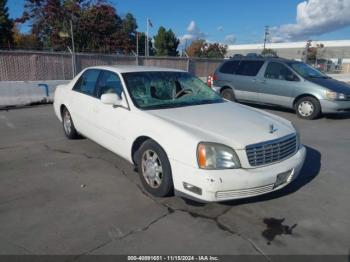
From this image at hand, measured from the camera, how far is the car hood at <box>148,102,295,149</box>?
3127 mm

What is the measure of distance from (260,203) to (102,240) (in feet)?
6.07

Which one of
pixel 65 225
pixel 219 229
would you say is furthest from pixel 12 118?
pixel 219 229

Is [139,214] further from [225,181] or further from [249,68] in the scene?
[249,68]

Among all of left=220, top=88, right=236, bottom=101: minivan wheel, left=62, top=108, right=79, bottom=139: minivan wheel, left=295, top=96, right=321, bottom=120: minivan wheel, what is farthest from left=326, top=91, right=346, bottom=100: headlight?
left=62, top=108, right=79, bottom=139: minivan wheel

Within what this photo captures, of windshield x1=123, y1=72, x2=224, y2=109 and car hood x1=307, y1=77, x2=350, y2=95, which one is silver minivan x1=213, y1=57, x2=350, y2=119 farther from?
windshield x1=123, y1=72, x2=224, y2=109

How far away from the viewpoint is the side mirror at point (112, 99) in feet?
12.8

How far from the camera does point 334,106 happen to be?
8141mm

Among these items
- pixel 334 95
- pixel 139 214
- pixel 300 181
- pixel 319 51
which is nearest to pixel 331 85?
pixel 334 95

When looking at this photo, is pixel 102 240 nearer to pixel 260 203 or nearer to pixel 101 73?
pixel 260 203

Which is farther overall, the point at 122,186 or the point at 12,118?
the point at 12,118

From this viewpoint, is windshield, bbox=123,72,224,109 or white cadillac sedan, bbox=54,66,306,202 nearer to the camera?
white cadillac sedan, bbox=54,66,306,202

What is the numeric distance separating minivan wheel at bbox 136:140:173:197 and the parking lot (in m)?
0.16

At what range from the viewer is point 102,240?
277cm

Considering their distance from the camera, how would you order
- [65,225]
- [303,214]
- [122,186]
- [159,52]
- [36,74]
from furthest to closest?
[159,52] < [36,74] < [122,186] < [303,214] < [65,225]
